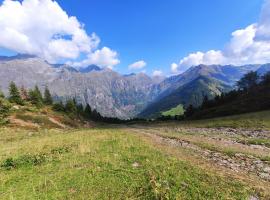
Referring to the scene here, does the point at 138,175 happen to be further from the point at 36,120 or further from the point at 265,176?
the point at 36,120

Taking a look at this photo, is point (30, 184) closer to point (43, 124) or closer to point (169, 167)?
point (169, 167)

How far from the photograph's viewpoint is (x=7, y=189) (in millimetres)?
12039

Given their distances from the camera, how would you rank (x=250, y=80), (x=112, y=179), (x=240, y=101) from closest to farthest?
(x=112, y=179) < (x=240, y=101) < (x=250, y=80)

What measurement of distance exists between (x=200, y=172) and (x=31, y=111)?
240 ft

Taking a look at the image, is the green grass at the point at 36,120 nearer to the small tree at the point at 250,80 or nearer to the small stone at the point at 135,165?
the small stone at the point at 135,165

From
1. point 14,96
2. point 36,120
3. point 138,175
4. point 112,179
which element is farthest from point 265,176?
point 14,96

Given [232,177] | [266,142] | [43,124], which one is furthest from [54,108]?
[232,177]

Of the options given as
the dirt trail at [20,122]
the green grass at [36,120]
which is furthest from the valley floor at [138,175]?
the green grass at [36,120]

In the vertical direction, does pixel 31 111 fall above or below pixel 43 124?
above

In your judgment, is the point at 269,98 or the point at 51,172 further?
the point at 269,98

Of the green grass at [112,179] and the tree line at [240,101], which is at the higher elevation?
the tree line at [240,101]

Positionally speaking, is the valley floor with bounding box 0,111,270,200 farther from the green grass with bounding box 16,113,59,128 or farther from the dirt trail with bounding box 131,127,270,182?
the green grass with bounding box 16,113,59,128

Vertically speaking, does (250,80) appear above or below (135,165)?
above

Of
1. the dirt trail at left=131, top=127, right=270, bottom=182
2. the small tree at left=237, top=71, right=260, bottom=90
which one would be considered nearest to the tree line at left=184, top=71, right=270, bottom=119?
the small tree at left=237, top=71, right=260, bottom=90
